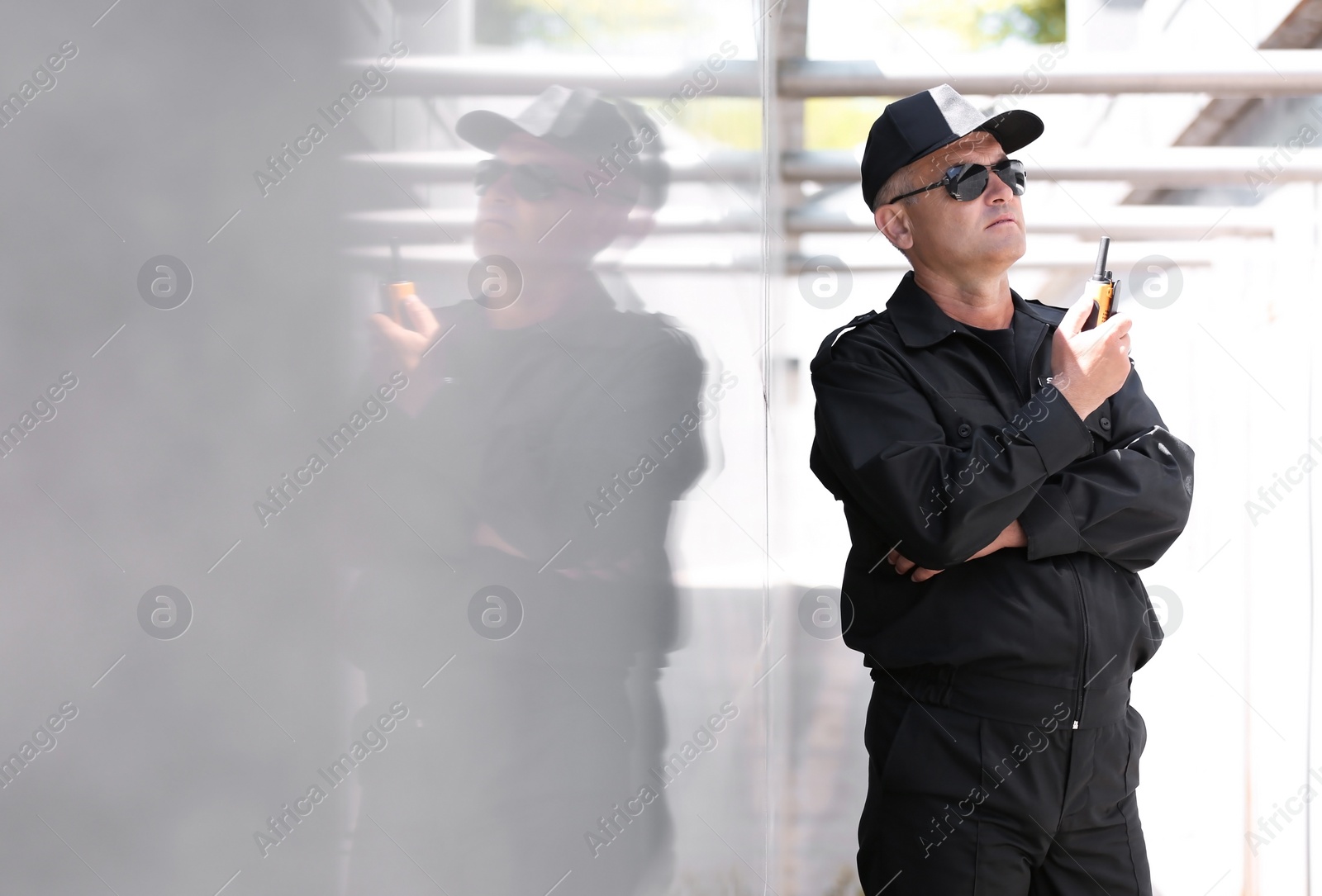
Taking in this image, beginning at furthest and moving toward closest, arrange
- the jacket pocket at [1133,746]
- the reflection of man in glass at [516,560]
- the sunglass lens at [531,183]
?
1. the jacket pocket at [1133,746]
2. the sunglass lens at [531,183]
3. the reflection of man in glass at [516,560]

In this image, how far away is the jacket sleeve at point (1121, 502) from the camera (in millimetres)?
1810

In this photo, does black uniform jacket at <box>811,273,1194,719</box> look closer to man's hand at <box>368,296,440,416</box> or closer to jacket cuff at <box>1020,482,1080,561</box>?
jacket cuff at <box>1020,482,1080,561</box>

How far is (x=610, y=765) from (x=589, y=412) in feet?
0.79

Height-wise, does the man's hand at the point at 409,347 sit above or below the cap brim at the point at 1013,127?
above

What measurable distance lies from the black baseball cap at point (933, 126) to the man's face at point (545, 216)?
1485 mm

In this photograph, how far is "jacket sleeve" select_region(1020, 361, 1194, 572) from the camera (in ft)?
5.94

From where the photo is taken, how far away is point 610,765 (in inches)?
27.9

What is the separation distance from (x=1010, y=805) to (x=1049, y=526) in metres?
0.49

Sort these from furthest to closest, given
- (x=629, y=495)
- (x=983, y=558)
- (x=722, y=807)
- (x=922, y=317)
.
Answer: (x=922, y=317)
(x=983, y=558)
(x=722, y=807)
(x=629, y=495)

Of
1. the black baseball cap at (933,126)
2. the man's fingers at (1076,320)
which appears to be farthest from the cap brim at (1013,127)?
the man's fingers at (1076,320)

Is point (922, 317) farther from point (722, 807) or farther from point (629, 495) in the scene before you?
point (629, 495)

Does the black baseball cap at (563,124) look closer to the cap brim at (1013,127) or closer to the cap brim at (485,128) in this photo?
the cap brim at (485,128)

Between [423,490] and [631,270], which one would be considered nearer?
[423,490]

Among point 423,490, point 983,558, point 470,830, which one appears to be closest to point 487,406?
point 423,490
